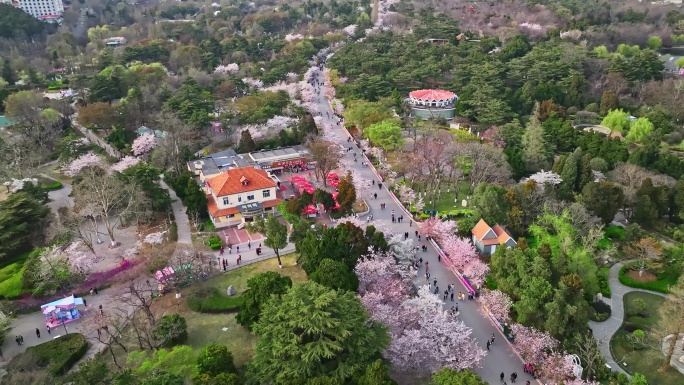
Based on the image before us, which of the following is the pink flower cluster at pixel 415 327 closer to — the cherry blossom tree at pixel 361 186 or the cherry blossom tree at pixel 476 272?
the cherry blossom tree at pixel 476 272

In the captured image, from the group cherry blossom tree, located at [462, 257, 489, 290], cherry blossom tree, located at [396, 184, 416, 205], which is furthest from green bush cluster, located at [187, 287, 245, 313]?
cherry blossom tree, located at [396, 184, 416, 205]

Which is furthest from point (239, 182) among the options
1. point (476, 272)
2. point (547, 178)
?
point (547, 178)

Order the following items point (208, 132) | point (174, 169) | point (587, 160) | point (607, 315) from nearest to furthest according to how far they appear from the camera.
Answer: point (607, 315) < point (587, 160) < point (174, 169) < point (208, 132)

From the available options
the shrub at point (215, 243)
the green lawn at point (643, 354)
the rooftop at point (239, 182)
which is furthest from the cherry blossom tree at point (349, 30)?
the green lawn at point (643, 354)

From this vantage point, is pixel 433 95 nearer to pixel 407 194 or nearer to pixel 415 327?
pixel 407 194

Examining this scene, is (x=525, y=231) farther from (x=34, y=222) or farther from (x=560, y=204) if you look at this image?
(x=34, y=222)

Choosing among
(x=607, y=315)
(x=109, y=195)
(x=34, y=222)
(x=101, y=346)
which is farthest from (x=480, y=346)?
(x=34, y=222)

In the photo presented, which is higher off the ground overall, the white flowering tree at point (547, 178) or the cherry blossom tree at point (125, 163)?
the cherry blossom tree at point (125, 163)
